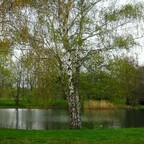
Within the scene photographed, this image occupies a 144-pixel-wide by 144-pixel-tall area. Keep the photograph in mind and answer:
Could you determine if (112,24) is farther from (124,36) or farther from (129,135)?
(129,135)

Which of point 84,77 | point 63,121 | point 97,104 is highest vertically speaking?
point 84,77

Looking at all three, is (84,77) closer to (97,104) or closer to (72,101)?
(72,101)

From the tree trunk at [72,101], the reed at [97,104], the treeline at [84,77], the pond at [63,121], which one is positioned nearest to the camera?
the treeline at [84,77]

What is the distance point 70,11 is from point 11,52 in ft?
12.8

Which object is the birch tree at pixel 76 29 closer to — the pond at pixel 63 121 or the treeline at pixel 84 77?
the treeline at pixel 84 77

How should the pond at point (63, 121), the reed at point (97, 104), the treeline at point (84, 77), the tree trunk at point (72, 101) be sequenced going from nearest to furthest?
the treeline at point (84, 77)
the tree trunk at point (72, 101)
the reed at point (97, 104)
the pond at point (63, 121)

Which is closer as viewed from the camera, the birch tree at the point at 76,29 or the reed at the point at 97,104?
the birch tree at the point at 76,29

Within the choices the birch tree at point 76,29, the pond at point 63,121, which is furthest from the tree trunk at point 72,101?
the pond at point 63,121

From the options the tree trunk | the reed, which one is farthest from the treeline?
the reed

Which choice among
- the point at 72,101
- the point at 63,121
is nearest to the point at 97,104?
the point at 63,121

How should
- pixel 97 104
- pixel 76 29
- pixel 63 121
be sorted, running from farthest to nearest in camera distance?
pixel 63 121
pixel 97 104
pixel 76 29

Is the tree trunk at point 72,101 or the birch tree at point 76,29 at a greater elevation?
the birch tree at point 76,29

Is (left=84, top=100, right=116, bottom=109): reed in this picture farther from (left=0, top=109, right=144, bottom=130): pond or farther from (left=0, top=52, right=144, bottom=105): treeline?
(left=0, top=52, right=144, bottom=105): treeline

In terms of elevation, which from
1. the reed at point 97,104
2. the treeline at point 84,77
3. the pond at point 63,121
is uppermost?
the treeline at point 84,77
